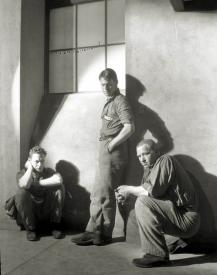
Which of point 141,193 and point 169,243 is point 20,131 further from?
point 169,243

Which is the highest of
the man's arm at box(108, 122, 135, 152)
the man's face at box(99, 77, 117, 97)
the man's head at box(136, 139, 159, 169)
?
the man's face at box(99, 77, 117, 97)

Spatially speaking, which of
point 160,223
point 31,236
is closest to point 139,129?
point 160,223

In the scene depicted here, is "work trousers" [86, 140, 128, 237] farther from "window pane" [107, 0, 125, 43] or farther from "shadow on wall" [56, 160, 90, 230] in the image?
"window pane" [107, 0, 125, 43]

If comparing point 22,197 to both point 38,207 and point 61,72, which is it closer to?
point 38,207

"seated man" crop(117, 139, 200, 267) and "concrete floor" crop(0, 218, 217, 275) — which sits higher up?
"seated man" crop(117, 139, 200, 267)

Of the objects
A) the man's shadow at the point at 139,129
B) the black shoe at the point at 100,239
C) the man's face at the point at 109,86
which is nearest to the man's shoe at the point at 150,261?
the black shoe at the point at 100,239

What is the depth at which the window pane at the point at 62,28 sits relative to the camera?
455 centimetres

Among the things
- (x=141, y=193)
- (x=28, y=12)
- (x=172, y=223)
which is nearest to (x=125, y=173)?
(x=141, y=193)

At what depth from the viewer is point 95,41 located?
14.5 ft

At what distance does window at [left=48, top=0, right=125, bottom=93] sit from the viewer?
4.31 metres

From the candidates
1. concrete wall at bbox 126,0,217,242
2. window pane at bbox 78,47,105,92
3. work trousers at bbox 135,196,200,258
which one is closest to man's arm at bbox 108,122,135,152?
concrete wall at bbox 126,0,217,242

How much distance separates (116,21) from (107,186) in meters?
2.10

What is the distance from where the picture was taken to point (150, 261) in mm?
2947

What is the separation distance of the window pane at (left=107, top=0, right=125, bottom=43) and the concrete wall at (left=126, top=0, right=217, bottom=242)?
2.00 feet
